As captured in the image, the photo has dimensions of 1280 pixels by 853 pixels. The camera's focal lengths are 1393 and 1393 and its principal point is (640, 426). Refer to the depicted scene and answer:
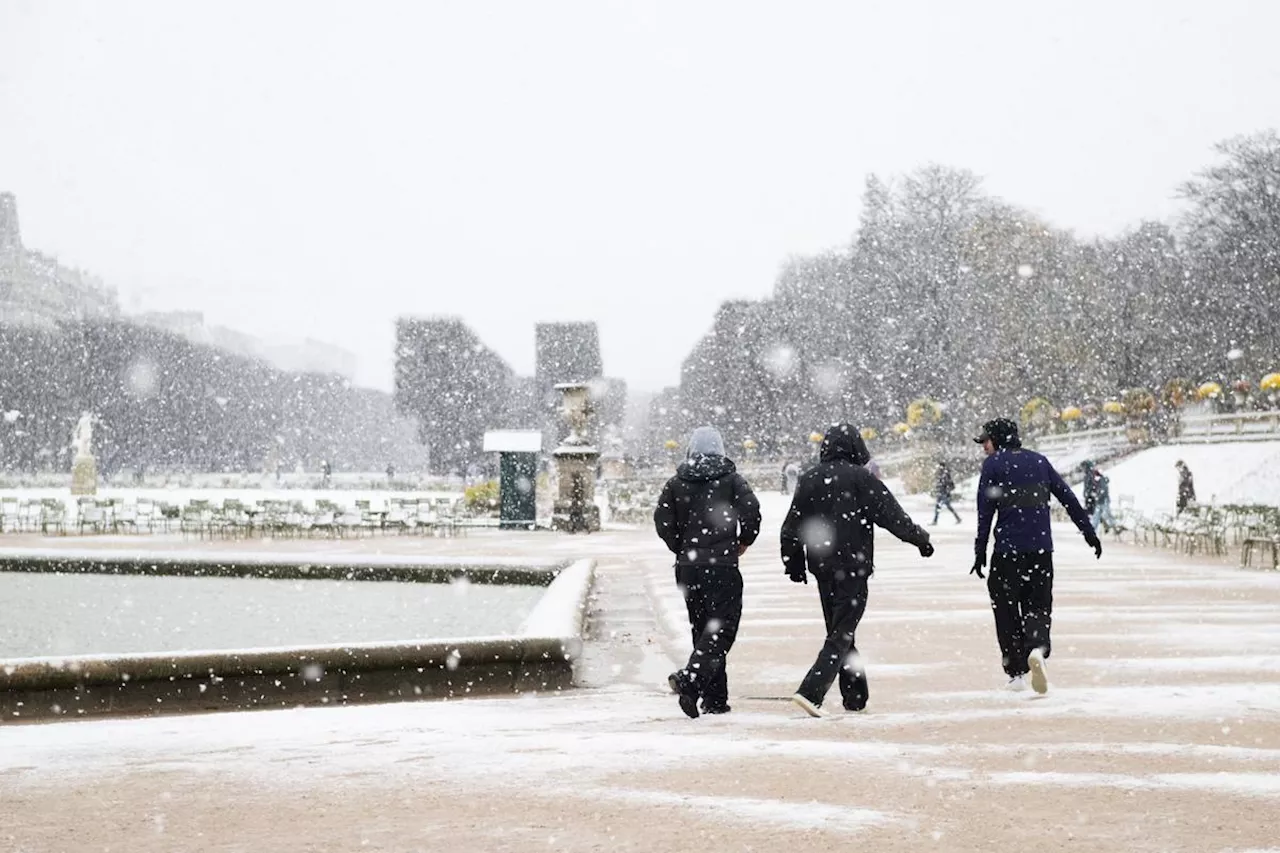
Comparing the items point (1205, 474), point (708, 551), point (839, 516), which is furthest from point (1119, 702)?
point (1205, 474)

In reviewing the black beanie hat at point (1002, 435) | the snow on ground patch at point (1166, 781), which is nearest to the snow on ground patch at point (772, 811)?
the snow on ground patch at point (1166, 781)

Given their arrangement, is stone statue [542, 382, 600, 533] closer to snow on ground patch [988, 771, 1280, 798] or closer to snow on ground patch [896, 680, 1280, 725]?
snow on ground patch [896, 680, 1280, 725]

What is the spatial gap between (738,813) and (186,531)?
25199 millimetres

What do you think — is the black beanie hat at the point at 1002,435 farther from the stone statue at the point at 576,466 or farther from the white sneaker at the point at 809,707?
the stone statue at the point at 576,466

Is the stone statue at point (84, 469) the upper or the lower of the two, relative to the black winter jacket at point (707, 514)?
upper

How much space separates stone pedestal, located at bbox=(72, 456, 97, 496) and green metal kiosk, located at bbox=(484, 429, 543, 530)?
724 inches

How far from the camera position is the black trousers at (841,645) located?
6578 millimetres

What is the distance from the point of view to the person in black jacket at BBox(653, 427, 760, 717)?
22.0 feet

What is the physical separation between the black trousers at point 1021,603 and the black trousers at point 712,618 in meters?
1.48

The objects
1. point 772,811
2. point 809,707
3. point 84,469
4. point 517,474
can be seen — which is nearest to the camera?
point 772,811

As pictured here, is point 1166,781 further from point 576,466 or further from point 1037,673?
point 576,466

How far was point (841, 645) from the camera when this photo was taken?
6.65 m

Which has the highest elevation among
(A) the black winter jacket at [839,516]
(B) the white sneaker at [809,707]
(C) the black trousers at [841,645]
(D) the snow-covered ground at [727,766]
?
(A) the black winter jacket at [839,516]

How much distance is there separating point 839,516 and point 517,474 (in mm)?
21898
